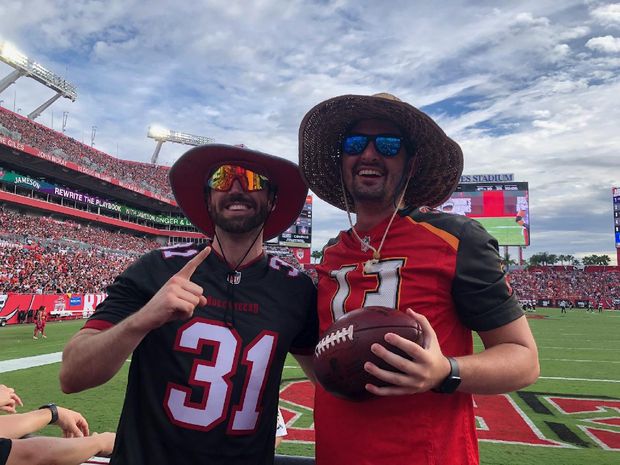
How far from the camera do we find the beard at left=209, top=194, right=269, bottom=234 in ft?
7.35

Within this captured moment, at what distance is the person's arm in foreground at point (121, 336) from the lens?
1620 mm

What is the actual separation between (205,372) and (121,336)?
47cm

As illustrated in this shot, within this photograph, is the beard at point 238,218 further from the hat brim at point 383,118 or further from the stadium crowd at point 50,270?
the stadium crowd at point 50,270

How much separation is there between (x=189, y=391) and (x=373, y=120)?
1.50 metres

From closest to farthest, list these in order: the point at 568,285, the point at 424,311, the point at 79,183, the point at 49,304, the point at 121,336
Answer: the point at 121,336
the point at 424,311
the point at 49,304
the point at 79,183
the point at 568,285

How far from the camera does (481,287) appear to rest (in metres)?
1.71

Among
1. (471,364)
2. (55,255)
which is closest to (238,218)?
(471,364)

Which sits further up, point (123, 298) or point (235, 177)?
point (235, 177)

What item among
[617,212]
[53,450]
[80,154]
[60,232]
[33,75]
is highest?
[33,75]

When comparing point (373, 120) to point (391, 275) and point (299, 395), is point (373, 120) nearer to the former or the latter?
point (391, 275)

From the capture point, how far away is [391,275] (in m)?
1.87

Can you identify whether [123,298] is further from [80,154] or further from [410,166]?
[80,154]

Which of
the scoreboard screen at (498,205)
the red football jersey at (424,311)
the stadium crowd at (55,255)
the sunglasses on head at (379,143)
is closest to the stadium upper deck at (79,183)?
the stadium crowd at (55,255)

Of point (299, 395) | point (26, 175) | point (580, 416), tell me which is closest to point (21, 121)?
point (26, 175)
